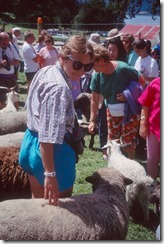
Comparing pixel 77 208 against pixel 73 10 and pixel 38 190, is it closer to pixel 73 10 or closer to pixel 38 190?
pixel 38 190

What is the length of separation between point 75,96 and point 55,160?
4.22 m

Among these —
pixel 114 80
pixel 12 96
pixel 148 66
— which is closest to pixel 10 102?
pixel 12 96

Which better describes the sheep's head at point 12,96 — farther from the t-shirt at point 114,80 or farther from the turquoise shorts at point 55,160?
the turquoise shorts at point 55,160

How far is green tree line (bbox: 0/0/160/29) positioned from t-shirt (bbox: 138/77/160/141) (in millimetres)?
663

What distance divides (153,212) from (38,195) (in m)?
1.55

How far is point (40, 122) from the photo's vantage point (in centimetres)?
237

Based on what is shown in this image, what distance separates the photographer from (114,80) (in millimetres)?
4207

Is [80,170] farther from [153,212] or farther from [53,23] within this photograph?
[53,23]

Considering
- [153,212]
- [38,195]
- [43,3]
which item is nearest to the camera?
[38,195]

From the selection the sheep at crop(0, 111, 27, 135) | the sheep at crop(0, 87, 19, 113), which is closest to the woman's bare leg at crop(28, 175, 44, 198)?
the sheep at crop(0, 111, 27, 135)

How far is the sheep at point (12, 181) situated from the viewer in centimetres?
353

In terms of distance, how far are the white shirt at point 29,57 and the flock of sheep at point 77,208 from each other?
4.46 meters

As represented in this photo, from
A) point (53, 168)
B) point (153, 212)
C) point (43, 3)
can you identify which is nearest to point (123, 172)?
point (153, 212)

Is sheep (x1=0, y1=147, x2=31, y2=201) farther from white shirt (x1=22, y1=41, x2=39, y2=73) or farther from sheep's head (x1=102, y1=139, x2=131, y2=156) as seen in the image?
white shirt (x1=22, y1=41, x2=39, y2=73)
